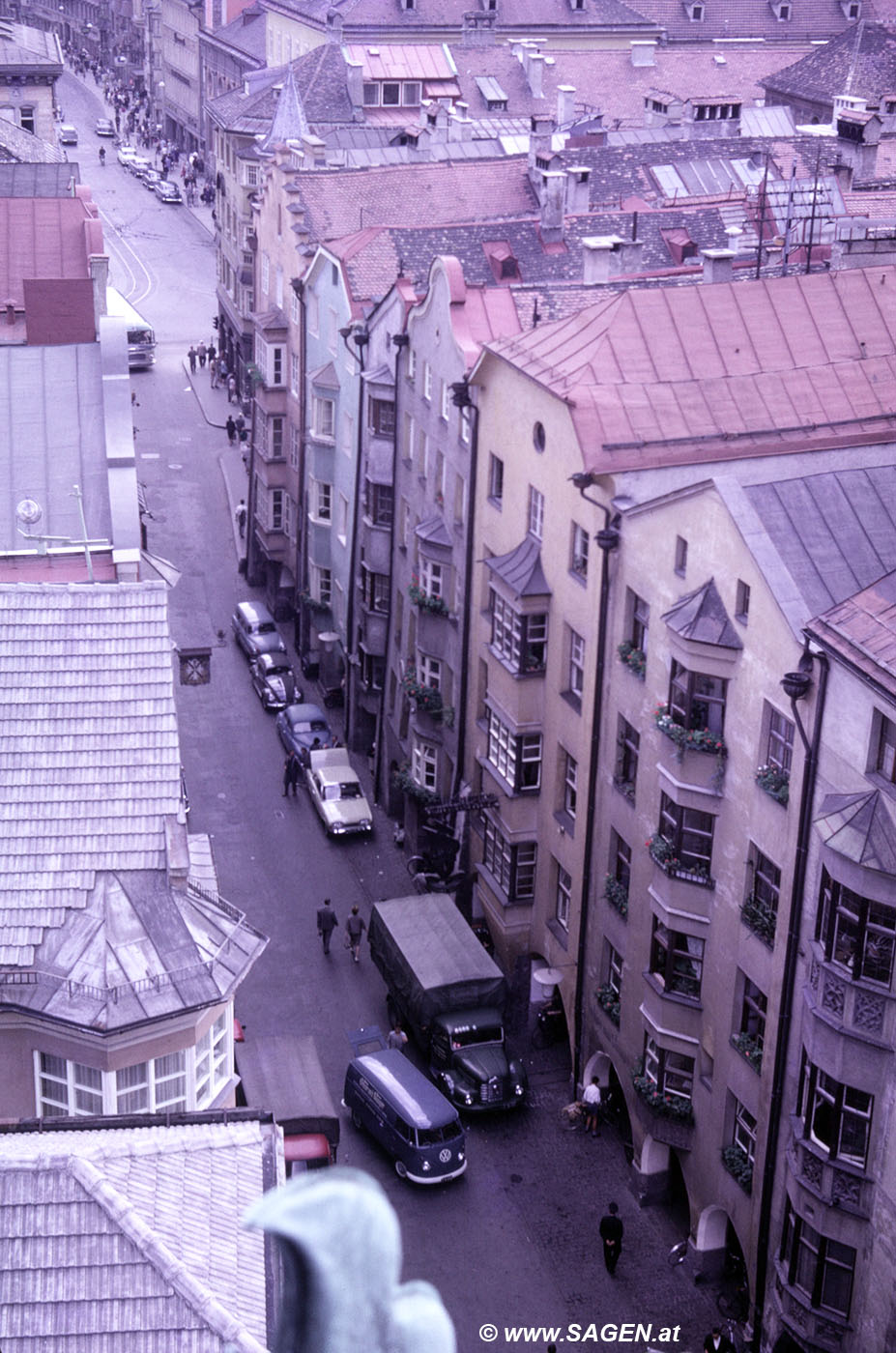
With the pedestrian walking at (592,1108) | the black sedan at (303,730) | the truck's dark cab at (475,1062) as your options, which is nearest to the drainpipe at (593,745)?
the pedestrian walking at (592,1108)

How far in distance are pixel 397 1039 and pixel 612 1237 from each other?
10.1 m

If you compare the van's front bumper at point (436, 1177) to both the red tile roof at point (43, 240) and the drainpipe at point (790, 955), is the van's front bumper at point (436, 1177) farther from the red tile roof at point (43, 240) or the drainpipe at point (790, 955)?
the red tile roof at point (43, 240)

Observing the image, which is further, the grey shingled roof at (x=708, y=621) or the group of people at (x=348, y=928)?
the group of people at (x=348, y=928)

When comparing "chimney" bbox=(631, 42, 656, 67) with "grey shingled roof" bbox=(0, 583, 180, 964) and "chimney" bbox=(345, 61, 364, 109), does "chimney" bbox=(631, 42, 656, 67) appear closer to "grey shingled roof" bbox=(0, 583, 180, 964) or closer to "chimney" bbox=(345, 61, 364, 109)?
"chimney" bbox=(345, 61, 364, 109)

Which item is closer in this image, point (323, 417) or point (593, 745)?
point (593, 745)

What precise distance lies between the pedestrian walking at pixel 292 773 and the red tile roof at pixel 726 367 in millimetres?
21236

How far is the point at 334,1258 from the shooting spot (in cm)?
387

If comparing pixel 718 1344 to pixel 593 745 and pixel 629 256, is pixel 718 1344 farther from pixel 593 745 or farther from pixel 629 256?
pixel 629 256

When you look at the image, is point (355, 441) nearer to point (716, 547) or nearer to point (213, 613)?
point (213, 613)

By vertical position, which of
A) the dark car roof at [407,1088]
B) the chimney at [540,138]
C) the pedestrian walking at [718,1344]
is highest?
the chimney at [540,138]

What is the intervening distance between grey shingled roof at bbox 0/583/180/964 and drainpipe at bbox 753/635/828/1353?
44.3 feet

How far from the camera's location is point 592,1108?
48938 millimetres

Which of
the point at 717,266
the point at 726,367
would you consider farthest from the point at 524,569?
the point at 717,266

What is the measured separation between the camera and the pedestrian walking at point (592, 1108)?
48812 millimetres
